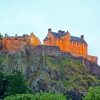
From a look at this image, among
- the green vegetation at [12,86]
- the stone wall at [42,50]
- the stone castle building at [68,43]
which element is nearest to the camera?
the green vegetation at [12,86]

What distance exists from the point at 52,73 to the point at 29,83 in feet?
20.4

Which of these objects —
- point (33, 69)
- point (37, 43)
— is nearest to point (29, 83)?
point (33, 69)

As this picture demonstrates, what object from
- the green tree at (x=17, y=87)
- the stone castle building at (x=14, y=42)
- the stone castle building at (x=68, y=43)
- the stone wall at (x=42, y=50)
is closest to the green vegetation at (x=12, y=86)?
the green tree at (x=17, y=87)

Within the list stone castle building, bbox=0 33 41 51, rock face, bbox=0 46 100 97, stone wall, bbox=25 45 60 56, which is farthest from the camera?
stone castle building, bbox=0 33 41 51

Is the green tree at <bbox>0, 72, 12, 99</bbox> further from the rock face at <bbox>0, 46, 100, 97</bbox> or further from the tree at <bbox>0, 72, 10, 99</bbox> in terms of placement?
the rock face at <bbox>0, 46, 100, 97</bbox>

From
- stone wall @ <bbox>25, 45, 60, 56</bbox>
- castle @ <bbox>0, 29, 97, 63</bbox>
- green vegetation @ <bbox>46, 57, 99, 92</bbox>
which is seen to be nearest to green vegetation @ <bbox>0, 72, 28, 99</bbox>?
green vegetation @ <bbox>46, 57, 99, 92</bbox>

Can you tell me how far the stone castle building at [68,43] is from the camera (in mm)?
163375

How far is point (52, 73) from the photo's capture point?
491 ft

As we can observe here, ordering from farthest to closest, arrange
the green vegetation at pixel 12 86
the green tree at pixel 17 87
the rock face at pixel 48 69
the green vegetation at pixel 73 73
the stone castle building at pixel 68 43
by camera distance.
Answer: the stone castle building at pixel 68 43
the green vegetation at pixel 73 73
the rock face at pixel 48 69
the green vegetation at pixel 12 86
the green tree at pixel 17 87

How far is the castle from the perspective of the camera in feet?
512

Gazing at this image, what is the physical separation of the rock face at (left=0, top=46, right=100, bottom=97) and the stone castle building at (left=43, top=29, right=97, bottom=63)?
588 centimetres

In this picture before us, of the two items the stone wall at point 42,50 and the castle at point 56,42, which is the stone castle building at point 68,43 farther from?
the stone wall at point 42,50

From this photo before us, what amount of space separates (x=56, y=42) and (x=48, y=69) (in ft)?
49.1

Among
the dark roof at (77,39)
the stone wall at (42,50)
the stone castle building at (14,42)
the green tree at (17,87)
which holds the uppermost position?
the dark roof at (77,39)
